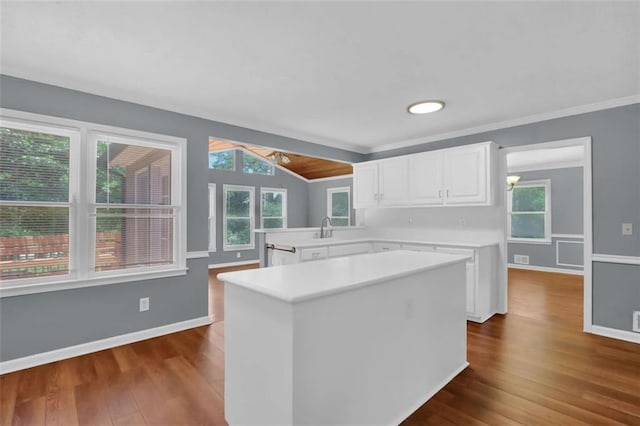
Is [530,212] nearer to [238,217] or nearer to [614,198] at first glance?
[614,198]

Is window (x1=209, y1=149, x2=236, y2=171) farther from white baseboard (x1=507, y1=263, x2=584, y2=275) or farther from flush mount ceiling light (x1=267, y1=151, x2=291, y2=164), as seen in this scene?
white baseboard (x1=507, y1=263, x2=584, y2=275)

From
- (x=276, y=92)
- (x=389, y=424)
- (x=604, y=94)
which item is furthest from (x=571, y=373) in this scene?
(x=276, y=92)

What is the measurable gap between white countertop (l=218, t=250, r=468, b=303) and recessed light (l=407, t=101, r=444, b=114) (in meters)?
1.72

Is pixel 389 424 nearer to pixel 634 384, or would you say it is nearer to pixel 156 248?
pixel 634 384

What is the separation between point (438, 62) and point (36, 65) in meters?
3.16

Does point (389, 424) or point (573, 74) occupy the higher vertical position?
point (573, 74)

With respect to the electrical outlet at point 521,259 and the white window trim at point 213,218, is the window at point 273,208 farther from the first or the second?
the electrical outlet at point 521,259

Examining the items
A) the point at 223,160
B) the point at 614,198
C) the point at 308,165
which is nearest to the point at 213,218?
the point at 223,160

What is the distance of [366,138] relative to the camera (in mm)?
4859

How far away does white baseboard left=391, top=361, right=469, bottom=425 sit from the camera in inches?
74.9

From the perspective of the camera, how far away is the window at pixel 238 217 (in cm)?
787

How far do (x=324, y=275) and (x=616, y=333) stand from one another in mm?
3454

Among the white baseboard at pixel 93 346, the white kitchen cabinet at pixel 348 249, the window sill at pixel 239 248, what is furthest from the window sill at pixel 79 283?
the window sill at pixel 239 248

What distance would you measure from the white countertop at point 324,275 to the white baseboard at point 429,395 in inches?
34.0
